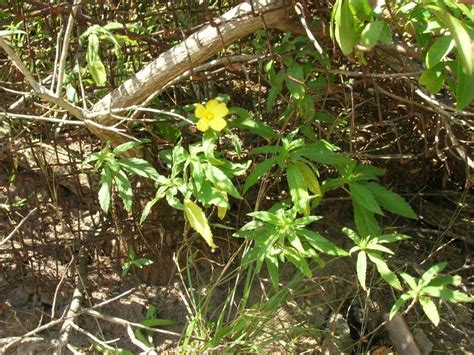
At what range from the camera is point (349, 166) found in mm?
2467

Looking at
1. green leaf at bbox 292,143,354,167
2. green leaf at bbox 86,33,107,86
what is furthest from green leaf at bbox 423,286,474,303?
green leaf at bbox 86,33,107,86

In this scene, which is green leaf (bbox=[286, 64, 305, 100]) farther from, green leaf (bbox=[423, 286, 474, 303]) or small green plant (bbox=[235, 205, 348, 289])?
green leaf (bbox=[423, 286, 474, 303])

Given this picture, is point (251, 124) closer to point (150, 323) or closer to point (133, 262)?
point (133, 262)

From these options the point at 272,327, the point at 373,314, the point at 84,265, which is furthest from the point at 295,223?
the point at 84,265

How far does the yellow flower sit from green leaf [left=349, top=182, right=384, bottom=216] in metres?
0.54

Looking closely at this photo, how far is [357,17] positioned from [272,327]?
125cm

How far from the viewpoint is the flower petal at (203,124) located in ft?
7.28

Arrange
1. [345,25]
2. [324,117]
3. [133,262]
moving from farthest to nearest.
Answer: [133,262] < [324,117] < [345,25]

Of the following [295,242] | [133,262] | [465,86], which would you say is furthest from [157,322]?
[465,86]

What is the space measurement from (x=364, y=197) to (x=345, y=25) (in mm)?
743

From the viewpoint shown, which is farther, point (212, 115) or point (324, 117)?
point (324, 117)

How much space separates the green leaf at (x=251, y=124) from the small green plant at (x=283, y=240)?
273 millimetres

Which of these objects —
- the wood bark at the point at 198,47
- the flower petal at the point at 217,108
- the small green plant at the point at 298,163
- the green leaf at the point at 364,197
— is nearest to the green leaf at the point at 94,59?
the wood bark at the point at 198,47

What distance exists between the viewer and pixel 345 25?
187 centimetres
